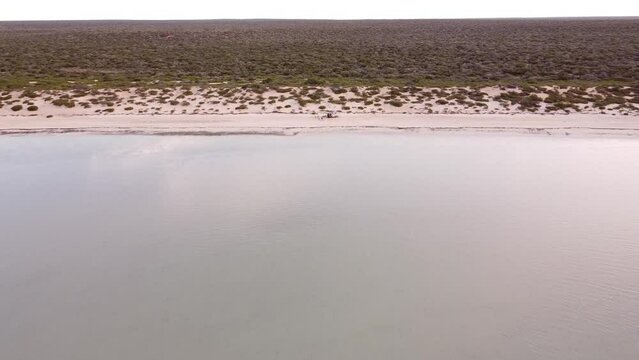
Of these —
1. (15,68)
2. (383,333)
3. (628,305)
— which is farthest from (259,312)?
(15,68)

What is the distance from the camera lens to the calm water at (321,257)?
24.9ft

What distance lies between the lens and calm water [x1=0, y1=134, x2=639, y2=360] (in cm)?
759

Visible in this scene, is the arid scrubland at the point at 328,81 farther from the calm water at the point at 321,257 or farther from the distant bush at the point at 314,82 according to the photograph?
the calm water at the point at 321,257

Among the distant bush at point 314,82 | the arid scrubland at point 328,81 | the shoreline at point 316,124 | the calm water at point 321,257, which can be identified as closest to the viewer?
the calm water at point 321,257

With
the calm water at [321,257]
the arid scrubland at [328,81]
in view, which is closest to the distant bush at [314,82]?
the arid scrubland at [328,81]

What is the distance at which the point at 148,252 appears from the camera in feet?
33.3

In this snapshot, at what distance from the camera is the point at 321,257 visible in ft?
32.4

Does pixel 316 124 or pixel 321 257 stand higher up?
pixel 316 124

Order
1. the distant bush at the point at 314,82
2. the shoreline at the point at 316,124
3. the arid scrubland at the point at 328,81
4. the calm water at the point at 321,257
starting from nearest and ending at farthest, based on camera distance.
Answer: the calm water at the point at 321,257 < the shoreline at the point at 316,124 < the arid scrubland at the point at 328,81 < the distant bush at the point at 314,82

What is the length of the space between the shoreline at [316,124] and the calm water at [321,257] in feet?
11.1

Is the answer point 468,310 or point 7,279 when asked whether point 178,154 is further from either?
point 468,310

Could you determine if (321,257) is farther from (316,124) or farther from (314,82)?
(314,82)

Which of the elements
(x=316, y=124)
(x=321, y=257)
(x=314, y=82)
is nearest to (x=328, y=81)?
(x=314, y=82)

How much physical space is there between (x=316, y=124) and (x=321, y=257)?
37.2 feet
